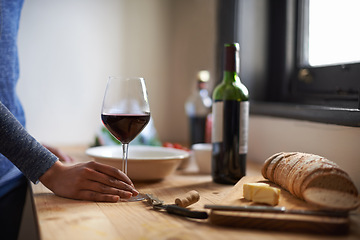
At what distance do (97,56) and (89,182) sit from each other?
5.19 feet

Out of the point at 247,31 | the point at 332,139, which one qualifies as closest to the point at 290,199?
the point at 332,139

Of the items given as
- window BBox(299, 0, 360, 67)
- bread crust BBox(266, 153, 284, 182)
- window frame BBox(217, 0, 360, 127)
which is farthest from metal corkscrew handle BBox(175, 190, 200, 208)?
window BBox(299, 0, 360, 67)

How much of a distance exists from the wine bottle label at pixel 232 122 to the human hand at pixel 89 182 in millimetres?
306

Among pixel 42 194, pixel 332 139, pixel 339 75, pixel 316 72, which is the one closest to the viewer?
pixel 42 194

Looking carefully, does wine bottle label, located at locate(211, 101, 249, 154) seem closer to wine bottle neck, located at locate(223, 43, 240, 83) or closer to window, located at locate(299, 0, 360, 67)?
wine bottle neck, located at locate(223, 43, 240, 83)

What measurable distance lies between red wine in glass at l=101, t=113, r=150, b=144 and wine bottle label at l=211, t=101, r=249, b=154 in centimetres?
24

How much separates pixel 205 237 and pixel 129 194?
28cm

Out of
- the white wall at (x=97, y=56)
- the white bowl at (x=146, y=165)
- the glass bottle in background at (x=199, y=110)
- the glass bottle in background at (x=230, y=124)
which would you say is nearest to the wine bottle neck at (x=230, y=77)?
the glass bottle in background at (x=230, y=124)

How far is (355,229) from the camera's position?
0.66 metres

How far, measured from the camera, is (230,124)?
1.05m

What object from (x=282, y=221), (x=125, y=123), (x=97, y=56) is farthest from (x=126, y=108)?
(x=97, y=56)

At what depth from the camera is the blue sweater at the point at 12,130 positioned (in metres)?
0.86

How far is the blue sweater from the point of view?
855mm

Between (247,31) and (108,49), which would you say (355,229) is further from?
(108,49)
